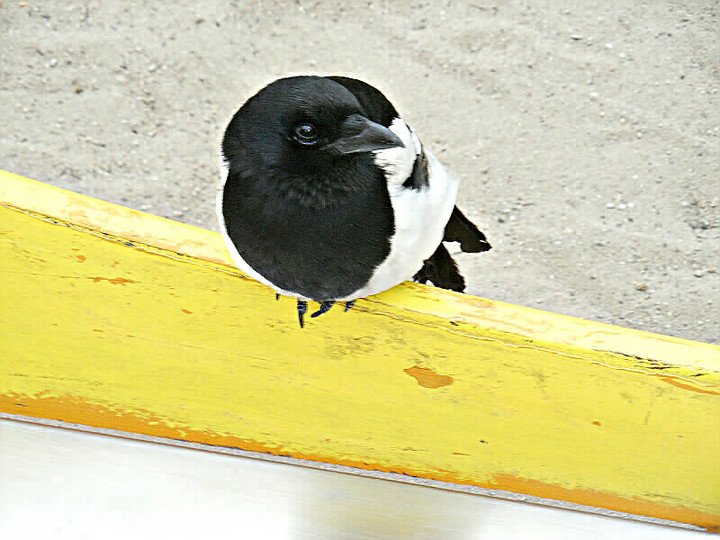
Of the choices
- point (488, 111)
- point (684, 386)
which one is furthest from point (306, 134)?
point (488, 111)

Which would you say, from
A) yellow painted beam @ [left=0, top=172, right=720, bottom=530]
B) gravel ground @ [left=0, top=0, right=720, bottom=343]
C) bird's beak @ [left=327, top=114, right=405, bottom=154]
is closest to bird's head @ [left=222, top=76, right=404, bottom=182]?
bird's beak @ [left=327, top=114, right=405, bottom=154]

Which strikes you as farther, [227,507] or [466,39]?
[466,39]

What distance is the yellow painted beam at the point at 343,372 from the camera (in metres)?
0.70

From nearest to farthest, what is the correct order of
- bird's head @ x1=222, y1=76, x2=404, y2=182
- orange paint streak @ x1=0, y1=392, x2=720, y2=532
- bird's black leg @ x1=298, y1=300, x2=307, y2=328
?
bird's head @ x1=222, y1=76, x2=404, y2=182
bird's black leg @ x1=298, y1=300, x2=307, y2=328
orange paint streak @ x1=0, y1=392, x2=720, y2=532

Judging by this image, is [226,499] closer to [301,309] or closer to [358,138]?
[301,309]

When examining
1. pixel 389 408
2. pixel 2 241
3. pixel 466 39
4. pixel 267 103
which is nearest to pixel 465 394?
pixel 389 408

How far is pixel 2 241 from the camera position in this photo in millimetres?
691

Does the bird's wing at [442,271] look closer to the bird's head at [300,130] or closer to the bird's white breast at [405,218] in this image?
the bird's white breast at [405,218]

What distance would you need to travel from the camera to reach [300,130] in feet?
2.18

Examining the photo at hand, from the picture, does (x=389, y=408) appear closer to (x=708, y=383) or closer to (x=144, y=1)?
(x=708, y=383)

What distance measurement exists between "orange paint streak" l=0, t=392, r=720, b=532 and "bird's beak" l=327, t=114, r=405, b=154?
1.39 feet

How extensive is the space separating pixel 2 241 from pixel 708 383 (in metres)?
0.67

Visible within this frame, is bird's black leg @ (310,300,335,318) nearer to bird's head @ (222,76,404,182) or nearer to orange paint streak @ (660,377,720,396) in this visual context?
bird's head @ (222,76,404,182)

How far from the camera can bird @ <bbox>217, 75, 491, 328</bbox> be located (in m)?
0.67
